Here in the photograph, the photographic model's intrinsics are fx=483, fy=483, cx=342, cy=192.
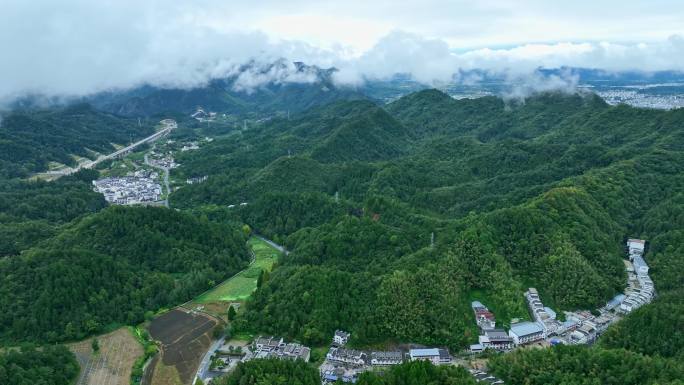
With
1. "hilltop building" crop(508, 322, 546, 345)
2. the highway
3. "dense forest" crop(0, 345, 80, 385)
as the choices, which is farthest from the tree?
the highway

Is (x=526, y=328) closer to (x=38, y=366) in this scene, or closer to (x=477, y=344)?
(x=477, y=344)

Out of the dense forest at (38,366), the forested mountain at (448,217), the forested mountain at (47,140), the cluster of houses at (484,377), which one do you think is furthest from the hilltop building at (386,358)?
the forested mountain at (47,140)

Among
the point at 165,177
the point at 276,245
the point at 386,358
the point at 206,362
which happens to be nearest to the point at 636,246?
the point at 386,358

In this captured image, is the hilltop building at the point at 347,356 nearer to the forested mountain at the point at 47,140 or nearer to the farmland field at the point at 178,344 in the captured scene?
the farmland field at the point at 178,344

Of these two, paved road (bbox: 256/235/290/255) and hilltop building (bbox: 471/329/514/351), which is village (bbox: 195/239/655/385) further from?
paved road (bbox: 256/235/290/255)

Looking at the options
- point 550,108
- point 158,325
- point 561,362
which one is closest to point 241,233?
point 158,325

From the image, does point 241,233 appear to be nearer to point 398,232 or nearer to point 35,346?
point 398,232
